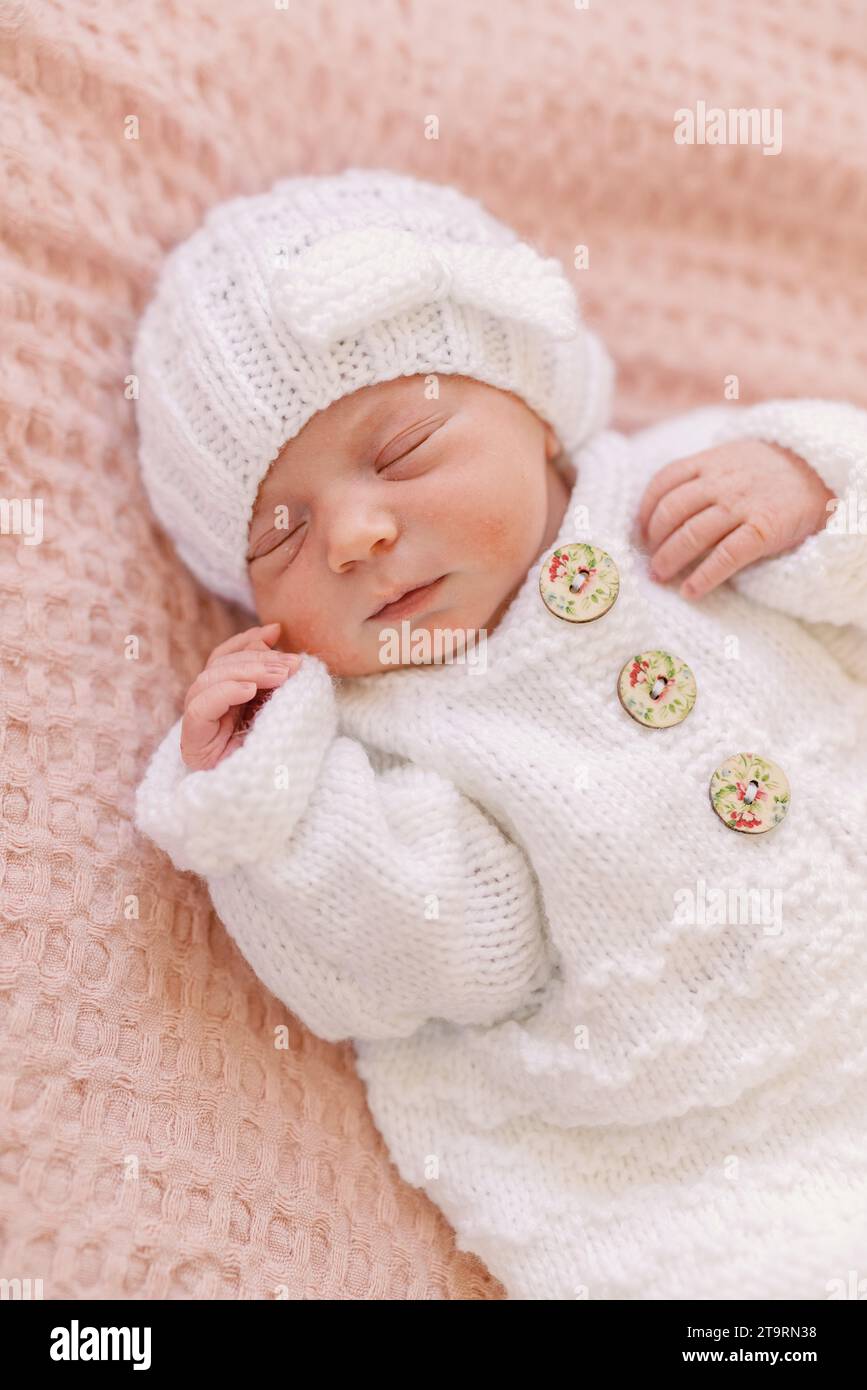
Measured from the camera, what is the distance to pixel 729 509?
1.84 meters

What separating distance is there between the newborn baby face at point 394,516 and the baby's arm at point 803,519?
21cm

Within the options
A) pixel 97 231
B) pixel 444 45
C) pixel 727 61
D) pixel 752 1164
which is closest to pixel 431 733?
pixel 752 1164

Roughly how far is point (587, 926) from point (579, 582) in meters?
0.47

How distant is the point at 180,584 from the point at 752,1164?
1.18 m

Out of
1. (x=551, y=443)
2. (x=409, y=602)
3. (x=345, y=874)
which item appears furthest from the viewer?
(x=551, y=443)

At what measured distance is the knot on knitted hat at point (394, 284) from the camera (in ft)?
5.57

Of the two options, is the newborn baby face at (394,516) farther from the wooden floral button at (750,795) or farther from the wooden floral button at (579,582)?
the wooden floral button at (750,795)

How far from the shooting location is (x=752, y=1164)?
66.7 inches

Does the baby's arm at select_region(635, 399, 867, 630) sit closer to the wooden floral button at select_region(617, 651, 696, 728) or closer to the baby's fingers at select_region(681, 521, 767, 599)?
the baby's fingers at select_region(681, 521, 767, 599)

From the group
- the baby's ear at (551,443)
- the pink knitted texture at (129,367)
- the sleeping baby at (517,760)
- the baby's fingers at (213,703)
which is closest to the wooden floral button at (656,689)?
the sleeping baby at (517,760)

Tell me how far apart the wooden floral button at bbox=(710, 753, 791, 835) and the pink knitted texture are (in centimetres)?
68

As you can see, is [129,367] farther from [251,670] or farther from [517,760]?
[517,760]

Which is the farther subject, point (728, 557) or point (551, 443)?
point (551, 443)

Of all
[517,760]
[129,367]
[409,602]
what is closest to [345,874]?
[517,760]
